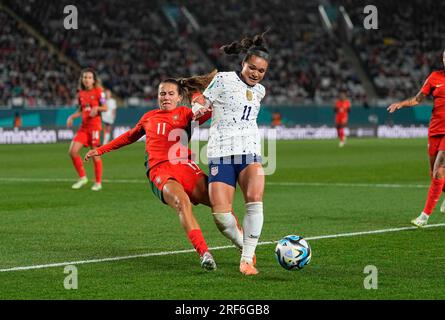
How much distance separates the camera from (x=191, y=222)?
9.05 metres

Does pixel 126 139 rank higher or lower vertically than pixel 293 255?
higher

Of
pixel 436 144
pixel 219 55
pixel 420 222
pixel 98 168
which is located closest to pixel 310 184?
pixel 98 168

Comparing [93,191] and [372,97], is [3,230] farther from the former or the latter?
[372,97]

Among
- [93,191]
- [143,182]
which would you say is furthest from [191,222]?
[143,182]

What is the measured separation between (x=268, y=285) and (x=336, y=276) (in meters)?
0.74

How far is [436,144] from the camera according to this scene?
13.0 meters

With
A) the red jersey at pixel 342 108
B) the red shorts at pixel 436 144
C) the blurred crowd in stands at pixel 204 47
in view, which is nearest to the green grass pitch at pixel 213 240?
the red shorts at pixel 436 144

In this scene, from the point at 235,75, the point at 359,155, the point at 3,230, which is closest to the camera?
the point at 235,75

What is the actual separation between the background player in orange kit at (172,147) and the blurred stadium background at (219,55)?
1125 inches

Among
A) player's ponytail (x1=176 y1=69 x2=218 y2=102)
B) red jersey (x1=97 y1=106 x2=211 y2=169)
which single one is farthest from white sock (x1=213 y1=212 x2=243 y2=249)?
player's ponytail (x1=176 y1=69 x2=218 y2=102)

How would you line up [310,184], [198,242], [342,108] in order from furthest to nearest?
[342,108], [310,184], [198,242]

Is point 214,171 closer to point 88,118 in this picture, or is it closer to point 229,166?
point 229,166

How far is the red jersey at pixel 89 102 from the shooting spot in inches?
733

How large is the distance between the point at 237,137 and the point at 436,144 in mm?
4808
